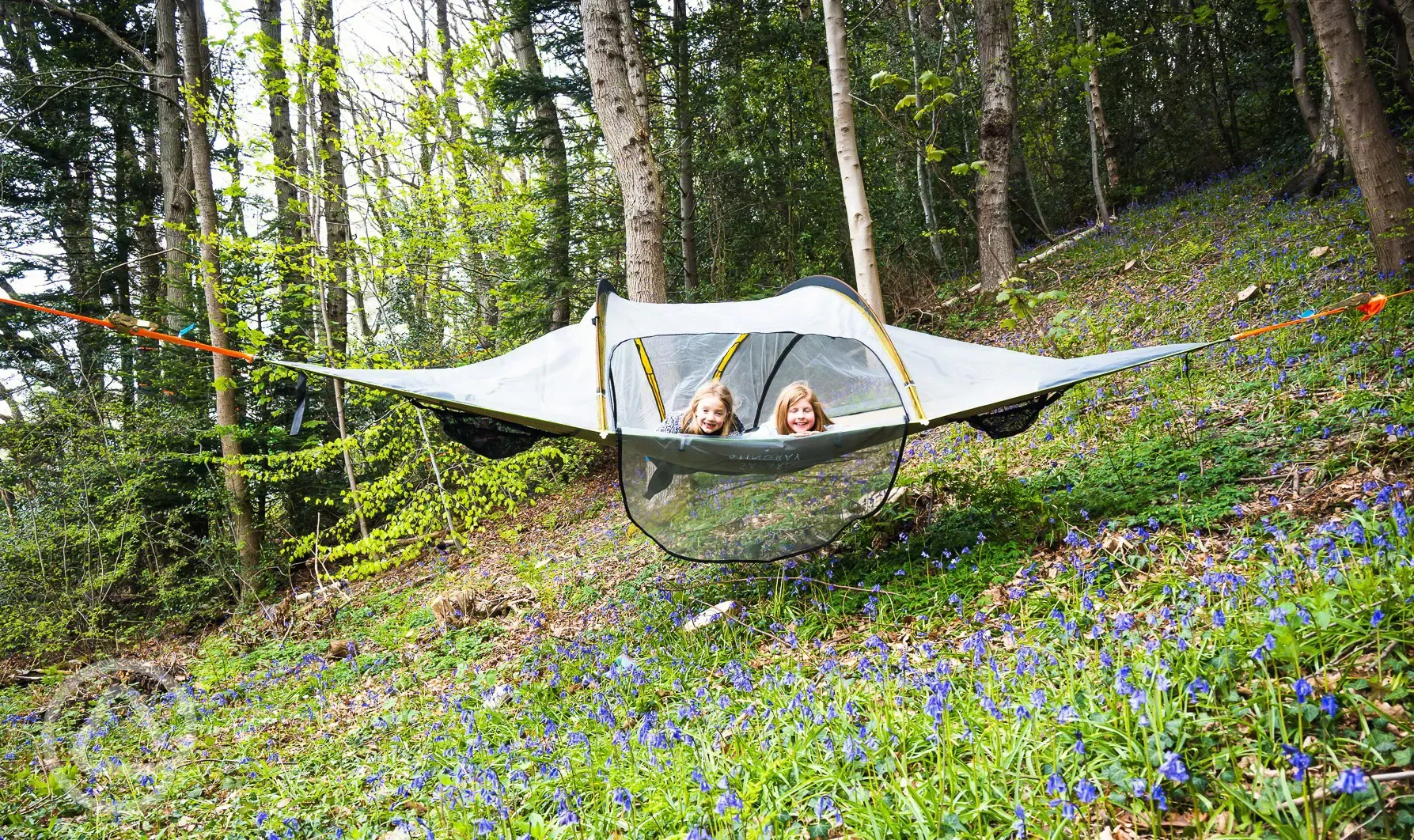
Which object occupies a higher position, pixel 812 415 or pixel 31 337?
pixel 31 337

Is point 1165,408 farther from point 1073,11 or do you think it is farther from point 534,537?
point 1073,11

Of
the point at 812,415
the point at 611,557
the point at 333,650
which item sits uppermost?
the point at 812,415

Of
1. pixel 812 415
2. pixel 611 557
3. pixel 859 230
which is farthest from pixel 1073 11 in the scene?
pixel 611 557

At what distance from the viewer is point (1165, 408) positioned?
3.40 m

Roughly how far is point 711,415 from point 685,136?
19.8 ft

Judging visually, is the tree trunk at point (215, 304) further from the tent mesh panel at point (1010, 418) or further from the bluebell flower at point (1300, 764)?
the bluebell flower at point (1300, 764)

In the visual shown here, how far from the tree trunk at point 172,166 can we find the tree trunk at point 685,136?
5.07m

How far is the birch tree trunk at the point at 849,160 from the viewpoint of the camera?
4.07 meters

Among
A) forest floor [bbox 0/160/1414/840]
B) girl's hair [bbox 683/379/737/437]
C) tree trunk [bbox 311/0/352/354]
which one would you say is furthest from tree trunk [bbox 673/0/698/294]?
girl's hair [bbox 683/379/737/437]

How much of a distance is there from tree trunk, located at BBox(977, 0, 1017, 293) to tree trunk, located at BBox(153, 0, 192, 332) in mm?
7942

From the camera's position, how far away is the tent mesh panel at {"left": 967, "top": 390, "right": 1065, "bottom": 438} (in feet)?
9.14

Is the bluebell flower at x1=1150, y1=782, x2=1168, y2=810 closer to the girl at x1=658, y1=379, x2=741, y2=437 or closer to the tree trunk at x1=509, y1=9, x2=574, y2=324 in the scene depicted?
the girl at x1=658, y1=379, x2=741, y2=437

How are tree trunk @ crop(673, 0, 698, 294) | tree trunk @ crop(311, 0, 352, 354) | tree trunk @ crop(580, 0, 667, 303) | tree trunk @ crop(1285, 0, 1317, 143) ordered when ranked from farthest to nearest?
tree trunk @ crop(673, 0, 698, 294), tree trunk @ crop(1285, 0, 1317, 143), tree trunk @ crop(311, 0, 352, 354), tree trunk @ crop(580, 0, 667, 303)

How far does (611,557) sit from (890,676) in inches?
111
